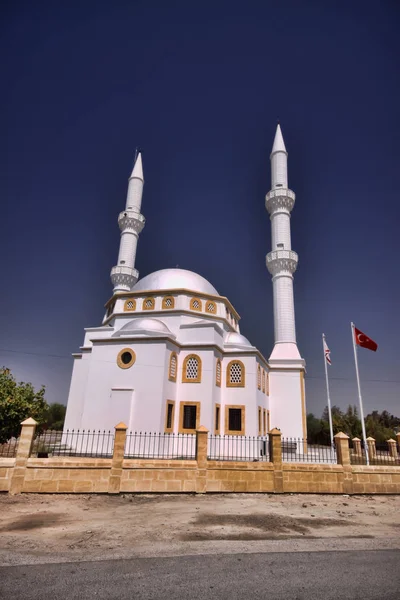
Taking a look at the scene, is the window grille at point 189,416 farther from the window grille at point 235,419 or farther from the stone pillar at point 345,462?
the stone pillar at point 345,462

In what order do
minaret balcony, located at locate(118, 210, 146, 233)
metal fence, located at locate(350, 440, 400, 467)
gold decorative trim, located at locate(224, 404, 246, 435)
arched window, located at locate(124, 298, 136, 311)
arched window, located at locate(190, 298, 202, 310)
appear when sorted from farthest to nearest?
minaret balcony, located at locate(118, 210, 146, 233) < arched window, located at locate(124, 298, 136, 311) < arched window, located at locate(190, 298, 202, 310) < gold decorative trim, located at locate(224, 404, 246, 435) < metal fence, located at locate(350, 440, 400, 467)

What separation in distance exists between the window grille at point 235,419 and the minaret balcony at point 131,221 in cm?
1720

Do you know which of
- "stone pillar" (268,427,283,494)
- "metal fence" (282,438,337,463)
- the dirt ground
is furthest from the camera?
"metal fence" (282,438,337,463)

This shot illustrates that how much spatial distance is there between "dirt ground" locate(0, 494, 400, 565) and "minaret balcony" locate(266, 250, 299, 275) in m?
17.9

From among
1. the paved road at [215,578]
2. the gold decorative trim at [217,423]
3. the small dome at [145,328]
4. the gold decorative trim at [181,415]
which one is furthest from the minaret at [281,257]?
the paved road at [215,578]

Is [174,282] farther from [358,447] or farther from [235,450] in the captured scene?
[358,447]

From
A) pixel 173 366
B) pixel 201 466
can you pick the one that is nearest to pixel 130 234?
pixel 173 366

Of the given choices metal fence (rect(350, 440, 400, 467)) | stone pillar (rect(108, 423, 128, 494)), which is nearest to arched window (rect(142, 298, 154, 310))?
stone pillar (rect(108, 423, 128, 494))

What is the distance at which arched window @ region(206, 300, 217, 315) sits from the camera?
24047 mm

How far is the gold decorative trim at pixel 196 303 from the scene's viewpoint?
76.9ft

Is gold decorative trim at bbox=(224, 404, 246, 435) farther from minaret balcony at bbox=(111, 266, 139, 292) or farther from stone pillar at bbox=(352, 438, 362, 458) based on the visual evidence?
minaret balcony at bbox=(111, 266, 139, 292)

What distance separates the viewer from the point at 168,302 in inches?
924

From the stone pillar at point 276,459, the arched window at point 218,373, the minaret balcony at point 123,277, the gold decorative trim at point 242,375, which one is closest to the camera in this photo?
the stone pillar at point 276,459

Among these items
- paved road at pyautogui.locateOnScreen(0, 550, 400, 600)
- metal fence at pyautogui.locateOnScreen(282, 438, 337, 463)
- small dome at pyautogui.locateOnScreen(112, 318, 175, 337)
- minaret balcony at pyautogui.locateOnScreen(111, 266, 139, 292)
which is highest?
minaret balcony at pyautogui.locateOnScreen(111, 266, 139, 292)
